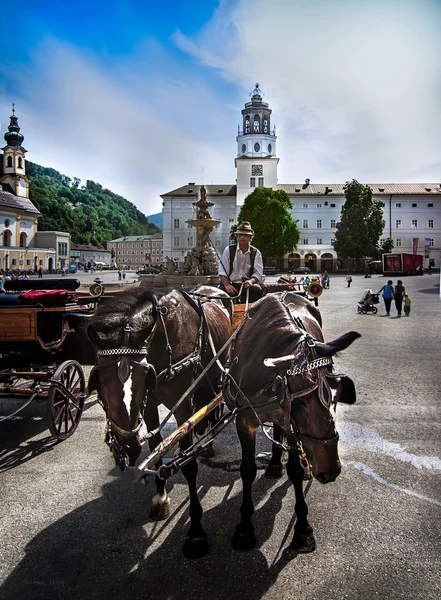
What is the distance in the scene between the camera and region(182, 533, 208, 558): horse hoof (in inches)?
144

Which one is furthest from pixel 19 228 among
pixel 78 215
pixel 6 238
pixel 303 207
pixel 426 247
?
pixel 426 247

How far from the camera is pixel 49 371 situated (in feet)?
21.4

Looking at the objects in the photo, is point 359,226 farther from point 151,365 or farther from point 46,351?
point 151,365

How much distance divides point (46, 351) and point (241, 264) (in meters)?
3.28

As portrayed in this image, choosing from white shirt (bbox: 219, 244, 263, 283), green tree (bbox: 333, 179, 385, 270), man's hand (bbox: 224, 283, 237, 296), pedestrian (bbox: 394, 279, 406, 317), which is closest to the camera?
man's hand (bbox: 224, 283, 237, 296)

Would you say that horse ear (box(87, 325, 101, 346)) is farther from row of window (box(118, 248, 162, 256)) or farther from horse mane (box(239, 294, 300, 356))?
row of window (box(118, 248, 162, 256))

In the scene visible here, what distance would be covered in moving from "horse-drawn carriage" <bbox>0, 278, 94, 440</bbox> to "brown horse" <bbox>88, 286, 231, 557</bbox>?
92.8 inches

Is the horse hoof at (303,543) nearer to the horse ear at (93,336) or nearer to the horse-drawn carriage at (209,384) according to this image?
the horse-drawn carriage at (209,384)

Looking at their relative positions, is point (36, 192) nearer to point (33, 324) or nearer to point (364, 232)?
point (364, 232)

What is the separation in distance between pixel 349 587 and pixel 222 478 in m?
2.04

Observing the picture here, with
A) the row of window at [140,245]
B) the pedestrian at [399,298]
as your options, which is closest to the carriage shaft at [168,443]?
the pedestrian at [399,298]

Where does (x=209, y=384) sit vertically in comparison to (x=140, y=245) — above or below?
below

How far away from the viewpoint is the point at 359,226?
6919 cm

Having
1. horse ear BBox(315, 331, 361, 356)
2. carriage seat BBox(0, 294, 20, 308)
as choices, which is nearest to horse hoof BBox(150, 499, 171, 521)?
horse ear BBox(315, 331, 361, 356)
